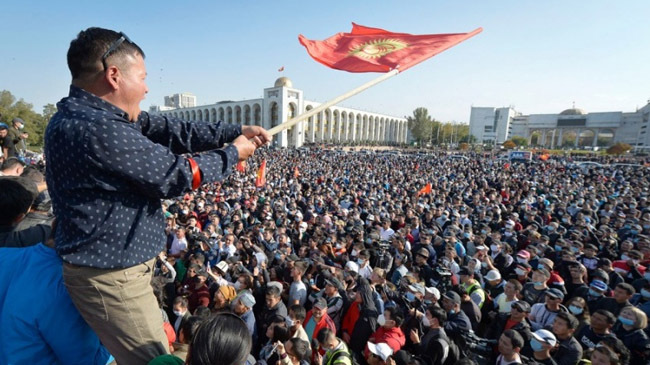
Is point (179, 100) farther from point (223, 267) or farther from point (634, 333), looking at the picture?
point (634, 333)

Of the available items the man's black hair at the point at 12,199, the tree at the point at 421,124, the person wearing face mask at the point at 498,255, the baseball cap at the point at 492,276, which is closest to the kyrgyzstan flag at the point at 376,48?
the man's black hair at the point at 12,199

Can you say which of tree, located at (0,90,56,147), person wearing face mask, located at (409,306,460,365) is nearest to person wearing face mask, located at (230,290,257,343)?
person wearing face mask, located at (409,306,460,365)

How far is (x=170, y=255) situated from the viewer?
7.19 metres

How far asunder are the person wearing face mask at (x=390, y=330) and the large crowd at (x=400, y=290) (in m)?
0.02

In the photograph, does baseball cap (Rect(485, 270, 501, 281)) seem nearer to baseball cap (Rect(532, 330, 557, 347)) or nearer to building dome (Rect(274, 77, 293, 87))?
baseball cap (Rect(532, 330, 557, 347))

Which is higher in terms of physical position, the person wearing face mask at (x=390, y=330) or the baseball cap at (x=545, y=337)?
the baseball cap at (x=545, y=337)

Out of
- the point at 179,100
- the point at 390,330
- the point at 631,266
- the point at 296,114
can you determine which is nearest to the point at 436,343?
the point at 390,330

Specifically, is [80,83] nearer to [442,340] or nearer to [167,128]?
[167,128]

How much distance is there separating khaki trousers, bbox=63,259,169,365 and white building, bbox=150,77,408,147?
4994cm

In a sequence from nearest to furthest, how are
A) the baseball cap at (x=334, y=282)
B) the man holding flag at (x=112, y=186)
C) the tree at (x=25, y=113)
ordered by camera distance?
the man holding flag at (x=112, y=186)
the baseball cap at (x=334, y=282)
the tree at (x=25, y=113)

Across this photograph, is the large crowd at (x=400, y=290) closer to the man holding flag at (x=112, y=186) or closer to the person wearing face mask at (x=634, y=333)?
the person wearing face mask at (x=634, y=333)

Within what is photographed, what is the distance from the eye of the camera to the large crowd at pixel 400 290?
3.39m

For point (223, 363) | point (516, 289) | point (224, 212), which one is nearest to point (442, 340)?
point (516, 289)

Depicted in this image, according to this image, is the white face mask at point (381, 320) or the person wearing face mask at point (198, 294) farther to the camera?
the person wearing face mask at point (198, 294)
